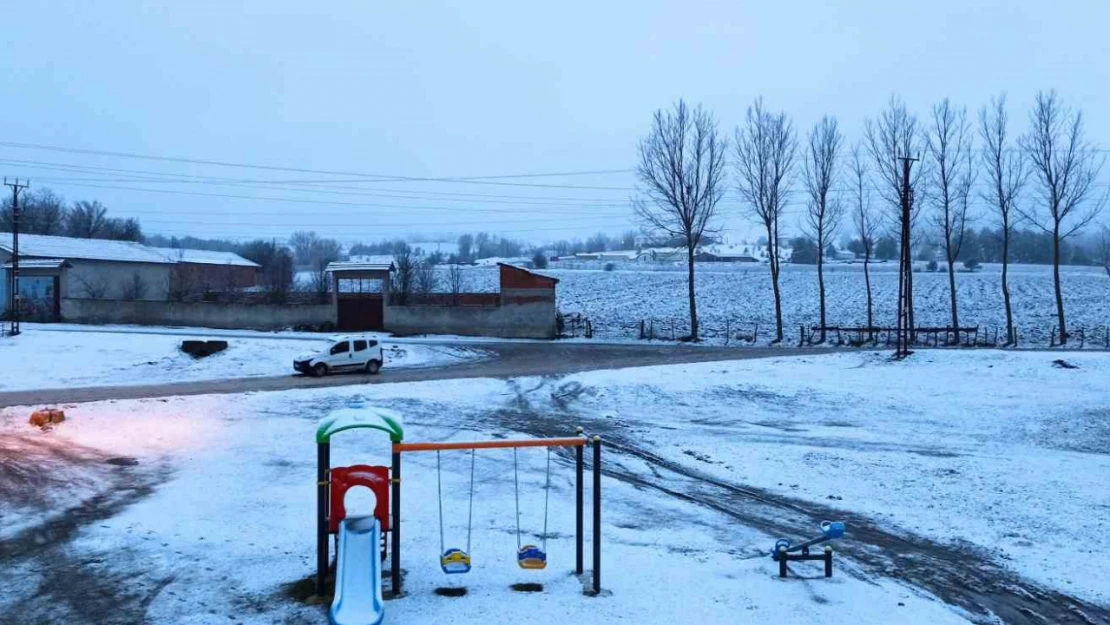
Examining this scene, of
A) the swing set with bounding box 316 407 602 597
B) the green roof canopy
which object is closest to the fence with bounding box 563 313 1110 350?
the swing set with bounding box 316 407 602 597

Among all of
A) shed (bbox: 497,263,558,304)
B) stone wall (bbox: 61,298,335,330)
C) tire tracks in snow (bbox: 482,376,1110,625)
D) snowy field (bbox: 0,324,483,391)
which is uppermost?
shed (bbox: 497,263,558,304)

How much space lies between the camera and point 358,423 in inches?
337

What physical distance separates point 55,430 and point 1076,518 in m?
19.7

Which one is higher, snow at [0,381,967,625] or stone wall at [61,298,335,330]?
stone wall at [61,298,335,330]

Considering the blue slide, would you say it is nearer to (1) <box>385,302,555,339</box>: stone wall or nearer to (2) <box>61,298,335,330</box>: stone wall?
(1) <box>385,302,555,339</box>: stone wall

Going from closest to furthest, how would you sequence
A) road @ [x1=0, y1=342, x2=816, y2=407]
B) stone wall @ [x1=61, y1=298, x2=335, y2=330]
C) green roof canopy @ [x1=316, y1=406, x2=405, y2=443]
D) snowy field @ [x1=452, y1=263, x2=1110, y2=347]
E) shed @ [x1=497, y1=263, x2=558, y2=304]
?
green roof canopy @ [x1=316, y1=406, x2=405, y2=443] < road @ [x1=0, y1=342, x2=816, y2=407] < shed @ [x1=497, y1=263, x2=558, y2=304] < stone wall @ [x1=61, y1=298, x2=335, y2=330] < snowy field @ [x1=452, y1=263, x2=1110, y2=347]

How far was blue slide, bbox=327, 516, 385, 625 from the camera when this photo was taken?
7.52 metres

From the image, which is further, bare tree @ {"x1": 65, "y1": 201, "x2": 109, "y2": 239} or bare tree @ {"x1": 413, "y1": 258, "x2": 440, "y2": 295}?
bare tree @ {"x1": 65, "y1": 201, "x2": 109, "y2": 239}

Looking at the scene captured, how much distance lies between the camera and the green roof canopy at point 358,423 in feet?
27.8

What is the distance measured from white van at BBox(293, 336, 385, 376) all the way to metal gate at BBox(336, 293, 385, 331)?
15730 millimetres

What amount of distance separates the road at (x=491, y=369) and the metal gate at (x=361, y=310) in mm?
7444

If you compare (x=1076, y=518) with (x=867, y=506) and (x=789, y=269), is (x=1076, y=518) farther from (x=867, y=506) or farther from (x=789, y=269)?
(x=789, y=269)

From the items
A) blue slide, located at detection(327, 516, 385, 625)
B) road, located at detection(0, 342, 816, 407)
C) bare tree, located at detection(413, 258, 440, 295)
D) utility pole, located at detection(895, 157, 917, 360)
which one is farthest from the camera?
bare tree, located at detection(413, 258, 440, 295)

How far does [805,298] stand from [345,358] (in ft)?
159
